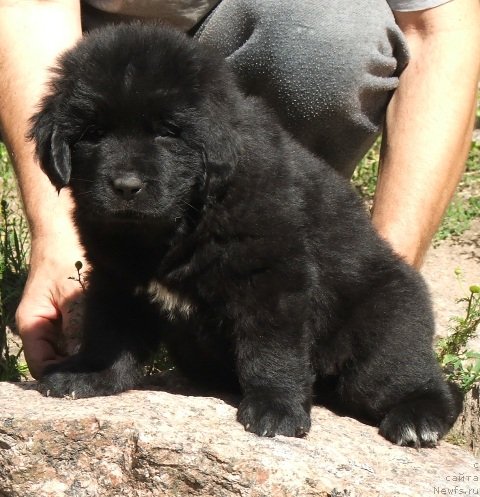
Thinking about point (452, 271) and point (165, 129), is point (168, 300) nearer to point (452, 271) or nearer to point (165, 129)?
point (165, 129)

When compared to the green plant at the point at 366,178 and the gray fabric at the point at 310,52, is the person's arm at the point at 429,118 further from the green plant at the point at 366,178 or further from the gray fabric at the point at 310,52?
the green plant at the point at 366,178

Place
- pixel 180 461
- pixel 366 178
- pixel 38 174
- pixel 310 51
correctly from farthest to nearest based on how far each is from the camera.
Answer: pixel 366 178 → pixel 310 51 → pixel 38 174 → pixel 180 461

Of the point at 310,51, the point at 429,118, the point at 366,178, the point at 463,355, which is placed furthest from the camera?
the point at 366,178

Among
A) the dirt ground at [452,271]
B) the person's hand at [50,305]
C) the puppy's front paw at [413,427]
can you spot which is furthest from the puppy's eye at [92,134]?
the dirt ground at [452,271]

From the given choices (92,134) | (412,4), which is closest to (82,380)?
(92,134)

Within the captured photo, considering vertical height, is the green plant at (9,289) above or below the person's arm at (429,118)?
below

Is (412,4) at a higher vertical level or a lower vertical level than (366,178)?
higher

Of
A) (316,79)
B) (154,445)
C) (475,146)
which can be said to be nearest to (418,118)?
(316,79)
